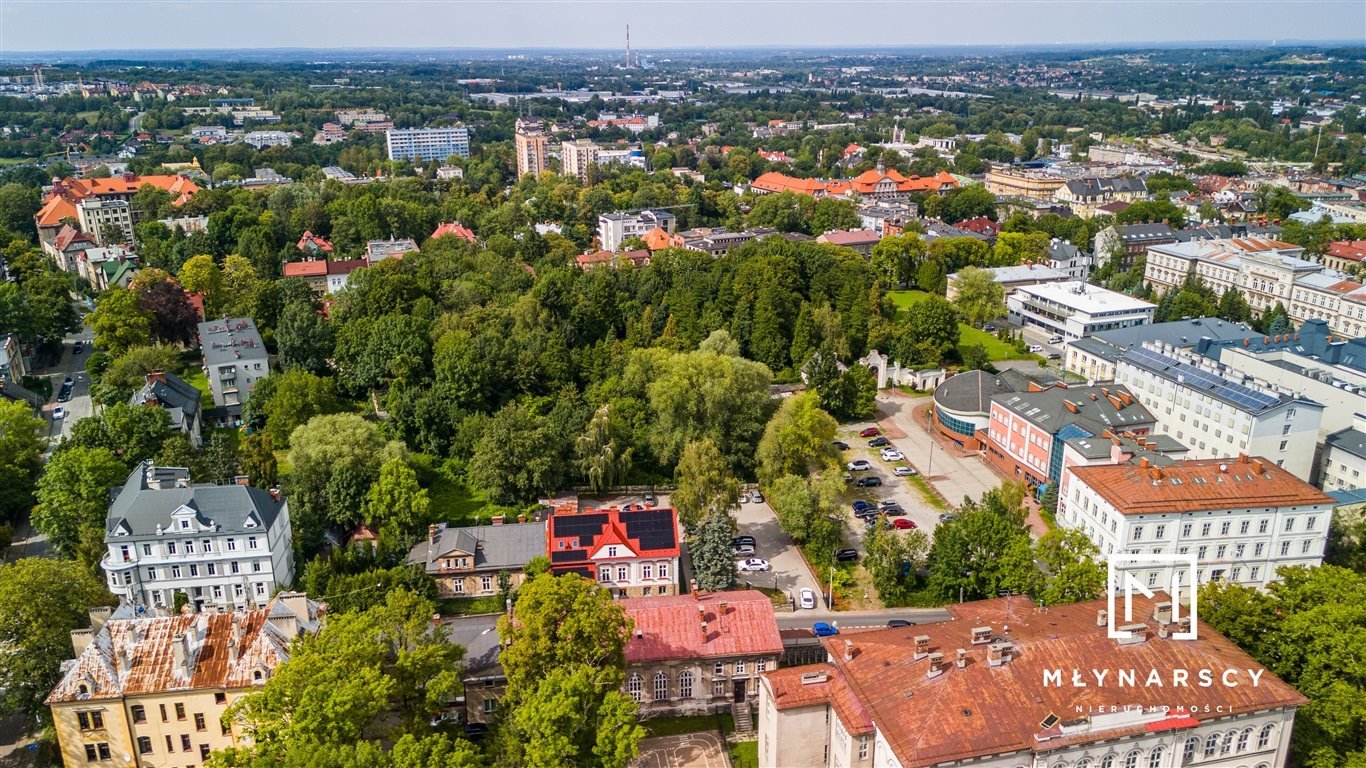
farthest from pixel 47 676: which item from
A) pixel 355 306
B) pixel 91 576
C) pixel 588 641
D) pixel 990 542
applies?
pixel 355 306

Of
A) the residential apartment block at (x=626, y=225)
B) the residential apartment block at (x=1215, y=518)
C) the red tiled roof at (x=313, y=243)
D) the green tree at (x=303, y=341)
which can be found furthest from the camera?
the residential apartment block at (x=626, y=225)

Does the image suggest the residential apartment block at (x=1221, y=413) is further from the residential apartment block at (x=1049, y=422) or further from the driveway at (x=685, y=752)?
the driveway at (x=685, y=752)

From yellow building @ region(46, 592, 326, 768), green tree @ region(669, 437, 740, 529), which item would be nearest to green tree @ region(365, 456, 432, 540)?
green tree @ region(669, 437, 740, 529)

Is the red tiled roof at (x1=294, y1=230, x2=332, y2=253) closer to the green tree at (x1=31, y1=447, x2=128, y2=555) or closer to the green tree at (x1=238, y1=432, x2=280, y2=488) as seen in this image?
the green tree at (x1=238, y1=432, x2=280, y2=488)

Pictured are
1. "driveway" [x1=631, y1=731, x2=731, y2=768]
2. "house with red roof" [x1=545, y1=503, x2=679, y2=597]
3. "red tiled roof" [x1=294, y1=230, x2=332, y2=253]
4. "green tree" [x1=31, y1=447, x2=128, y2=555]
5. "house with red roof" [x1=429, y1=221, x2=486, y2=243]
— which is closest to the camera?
"driveway" [x1=631, y1=731, x2=731, y2=768]

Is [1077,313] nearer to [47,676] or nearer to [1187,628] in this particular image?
[1187,628]

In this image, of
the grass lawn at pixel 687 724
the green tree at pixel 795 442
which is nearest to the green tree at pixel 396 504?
the grass lawn at pixel 687 724
